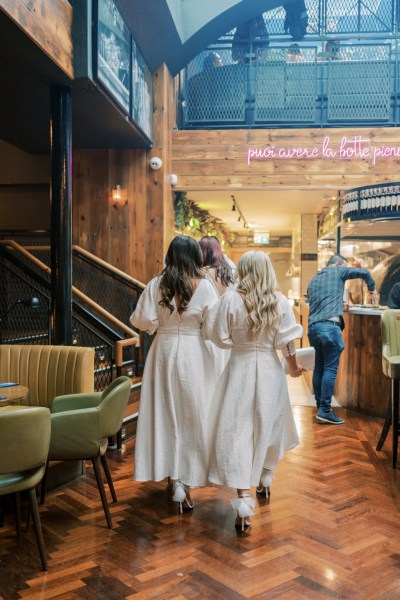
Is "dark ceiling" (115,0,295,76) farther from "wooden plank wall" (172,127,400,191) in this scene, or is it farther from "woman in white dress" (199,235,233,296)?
"woman in white dress" (199,235,233,296)

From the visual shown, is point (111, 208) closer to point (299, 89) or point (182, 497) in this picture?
point (299, 89)

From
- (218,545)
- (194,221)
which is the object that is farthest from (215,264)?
(194,221)

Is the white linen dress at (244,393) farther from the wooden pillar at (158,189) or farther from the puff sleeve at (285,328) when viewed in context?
the wooden pillar at (158,189)

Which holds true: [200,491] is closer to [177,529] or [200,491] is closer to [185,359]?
[177,529]

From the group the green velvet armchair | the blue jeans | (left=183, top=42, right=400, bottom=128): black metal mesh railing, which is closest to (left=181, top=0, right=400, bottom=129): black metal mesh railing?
(left=183, top=42, right=400, bottom=128): black metal mesh railing

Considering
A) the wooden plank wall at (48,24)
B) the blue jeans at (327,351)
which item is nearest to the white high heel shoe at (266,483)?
the blue jeans at (327,351)

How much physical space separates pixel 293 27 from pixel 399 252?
3923 mm

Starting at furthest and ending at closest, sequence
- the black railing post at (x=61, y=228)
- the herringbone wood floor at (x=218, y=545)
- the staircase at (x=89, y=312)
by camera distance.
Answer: the staircase at (x=89, y=312), the black railing post at (x=61, y=228), the herringbone wood floor at (x=218, y=545)

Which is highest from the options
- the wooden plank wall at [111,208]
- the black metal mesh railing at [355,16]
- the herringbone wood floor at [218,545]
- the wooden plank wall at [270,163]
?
the black metal mesh railing at [355,16]

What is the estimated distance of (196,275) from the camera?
11.4ft

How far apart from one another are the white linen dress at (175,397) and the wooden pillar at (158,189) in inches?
173

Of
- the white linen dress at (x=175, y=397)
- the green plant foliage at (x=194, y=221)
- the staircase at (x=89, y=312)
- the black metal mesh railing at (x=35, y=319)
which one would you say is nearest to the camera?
the white linen dress at (x=175, y=397)

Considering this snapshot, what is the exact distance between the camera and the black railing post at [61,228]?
482cm

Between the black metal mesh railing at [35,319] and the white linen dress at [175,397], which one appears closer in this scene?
the white linen dress at [175,397]
